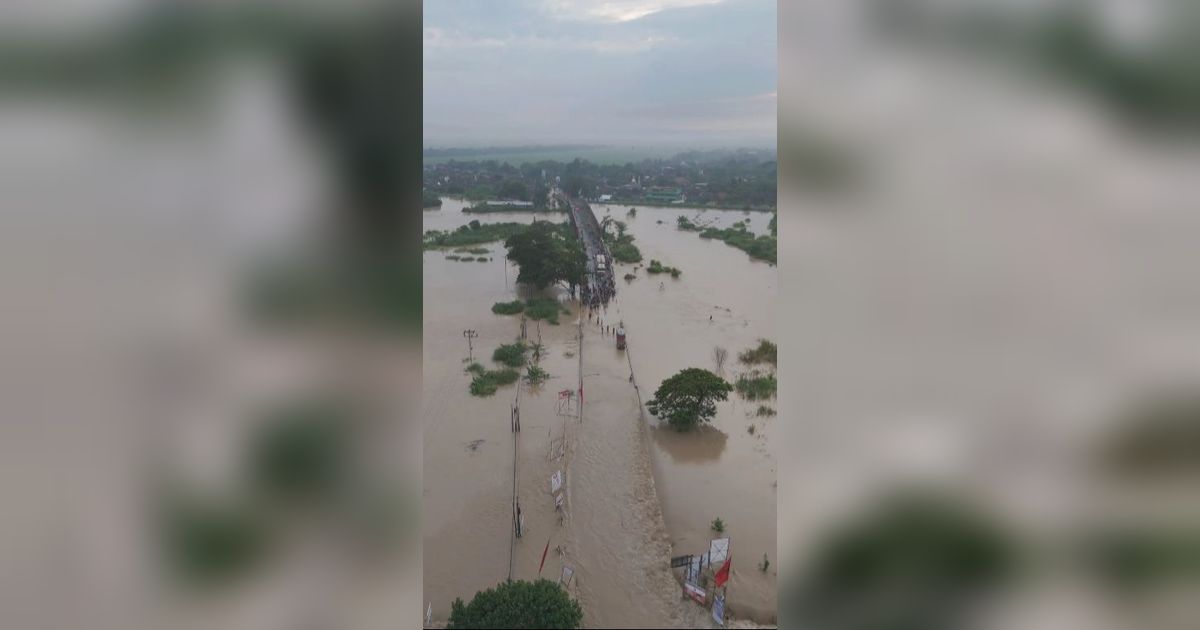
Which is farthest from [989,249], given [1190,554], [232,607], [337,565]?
[232,607]

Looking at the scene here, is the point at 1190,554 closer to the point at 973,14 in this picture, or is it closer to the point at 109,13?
the point at 973,14

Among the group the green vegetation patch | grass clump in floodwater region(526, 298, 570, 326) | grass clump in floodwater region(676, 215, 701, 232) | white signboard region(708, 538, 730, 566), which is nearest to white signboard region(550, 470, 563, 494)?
white signboard region(708, 538, 730, 566)

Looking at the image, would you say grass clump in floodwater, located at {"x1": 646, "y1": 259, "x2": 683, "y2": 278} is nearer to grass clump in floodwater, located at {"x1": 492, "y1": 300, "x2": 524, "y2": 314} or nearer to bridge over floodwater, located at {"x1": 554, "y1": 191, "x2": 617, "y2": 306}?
bridge over floodwater, located at {"x1": 554, "y1": 191, "x2": 617, "y2": 306}

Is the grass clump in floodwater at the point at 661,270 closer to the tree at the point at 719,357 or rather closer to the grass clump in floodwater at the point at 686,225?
the tree at the point at 719,357

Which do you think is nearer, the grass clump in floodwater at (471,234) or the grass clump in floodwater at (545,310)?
the grass clump in floodwater at (545,310)

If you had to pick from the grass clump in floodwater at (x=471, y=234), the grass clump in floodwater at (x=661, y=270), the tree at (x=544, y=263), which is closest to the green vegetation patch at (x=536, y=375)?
the tree at (x=544, y=263)
